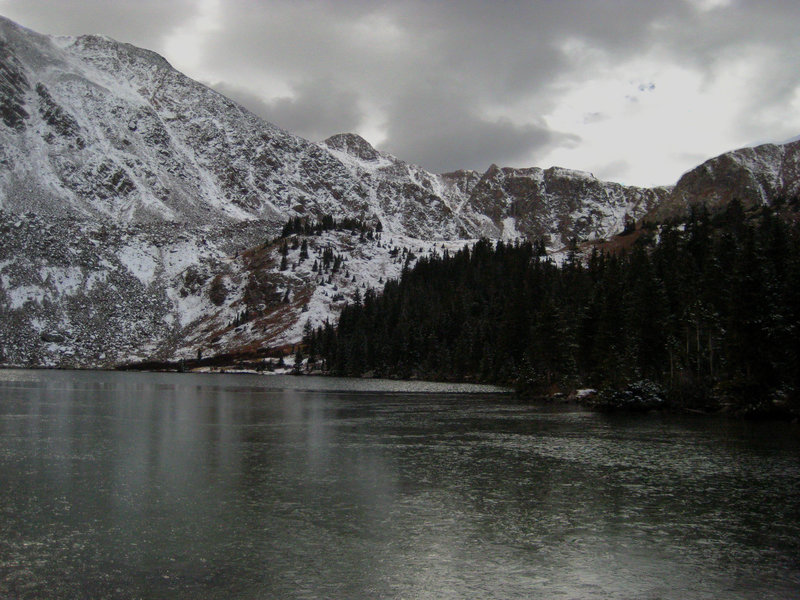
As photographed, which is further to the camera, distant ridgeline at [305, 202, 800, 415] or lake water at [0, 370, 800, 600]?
distant ridgeline at [305, 202, 800, 415]

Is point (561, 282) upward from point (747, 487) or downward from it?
upward

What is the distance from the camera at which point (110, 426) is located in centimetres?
5734

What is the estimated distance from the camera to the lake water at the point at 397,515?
1864 cm

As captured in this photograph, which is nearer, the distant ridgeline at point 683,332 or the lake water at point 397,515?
the lake water at point 397,515

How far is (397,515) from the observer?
2647 cm

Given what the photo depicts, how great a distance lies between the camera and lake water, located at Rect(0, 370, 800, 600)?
61.2 ft

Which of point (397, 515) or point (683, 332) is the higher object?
point (683, 332)

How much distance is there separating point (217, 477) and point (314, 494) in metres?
6.94

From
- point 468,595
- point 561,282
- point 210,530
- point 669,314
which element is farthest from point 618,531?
point 561,282

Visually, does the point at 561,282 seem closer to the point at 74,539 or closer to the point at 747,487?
the point at 747,487

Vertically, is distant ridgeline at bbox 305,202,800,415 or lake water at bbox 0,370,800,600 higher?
distant ridgeline at bbox 305,202,800,415

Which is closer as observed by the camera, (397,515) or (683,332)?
(397,515)

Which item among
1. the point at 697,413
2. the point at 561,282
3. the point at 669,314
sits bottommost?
the point at 697,413

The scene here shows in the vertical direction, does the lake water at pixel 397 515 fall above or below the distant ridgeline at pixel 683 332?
below
